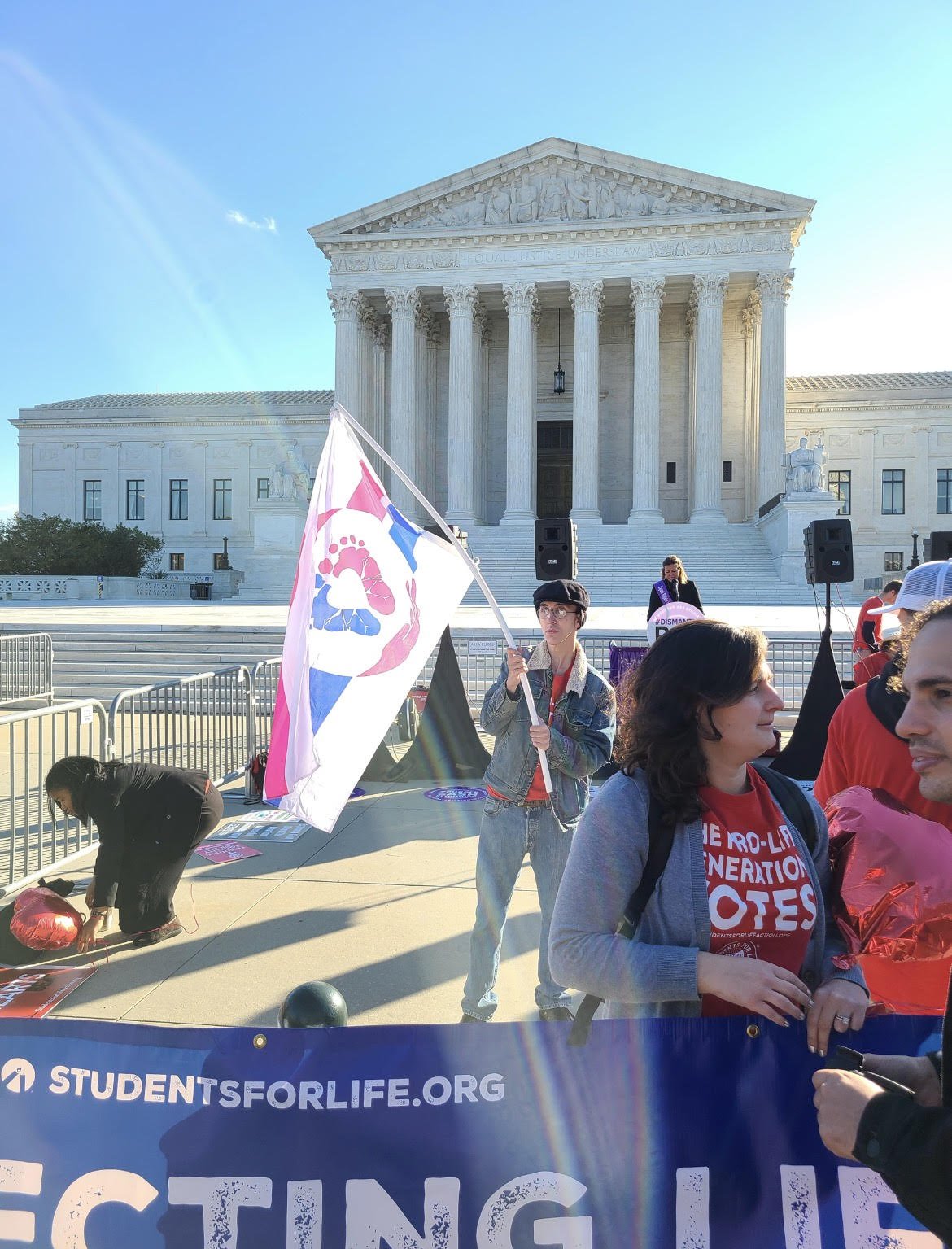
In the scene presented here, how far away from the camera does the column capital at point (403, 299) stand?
3812cm

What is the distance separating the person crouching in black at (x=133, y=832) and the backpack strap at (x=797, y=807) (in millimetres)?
3595

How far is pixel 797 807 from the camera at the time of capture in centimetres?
204

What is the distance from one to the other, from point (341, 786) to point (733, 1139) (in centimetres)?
170

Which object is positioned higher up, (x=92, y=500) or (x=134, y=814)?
(x=92, y=500)

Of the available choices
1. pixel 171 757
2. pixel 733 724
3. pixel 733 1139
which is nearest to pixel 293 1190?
pixel 733 1139

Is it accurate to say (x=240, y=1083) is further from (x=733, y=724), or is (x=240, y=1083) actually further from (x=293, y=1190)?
(x=733, y=724)

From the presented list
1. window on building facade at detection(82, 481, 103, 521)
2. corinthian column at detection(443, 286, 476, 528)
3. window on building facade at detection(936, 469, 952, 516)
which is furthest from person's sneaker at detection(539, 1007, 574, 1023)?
window on building facade at detection(82, 481, 103, 521)

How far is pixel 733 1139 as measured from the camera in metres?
1.93

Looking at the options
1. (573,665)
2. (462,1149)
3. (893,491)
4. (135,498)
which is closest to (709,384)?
(893,491)

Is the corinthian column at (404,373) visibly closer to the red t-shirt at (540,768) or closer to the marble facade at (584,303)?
the marble facade at (584,303)

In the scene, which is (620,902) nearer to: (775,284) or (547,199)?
(775,284)

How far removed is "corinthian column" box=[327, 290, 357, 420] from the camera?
38.2 meters

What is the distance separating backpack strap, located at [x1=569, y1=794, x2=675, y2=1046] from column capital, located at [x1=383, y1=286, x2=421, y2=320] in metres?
39.3

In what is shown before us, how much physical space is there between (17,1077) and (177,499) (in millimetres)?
52344
